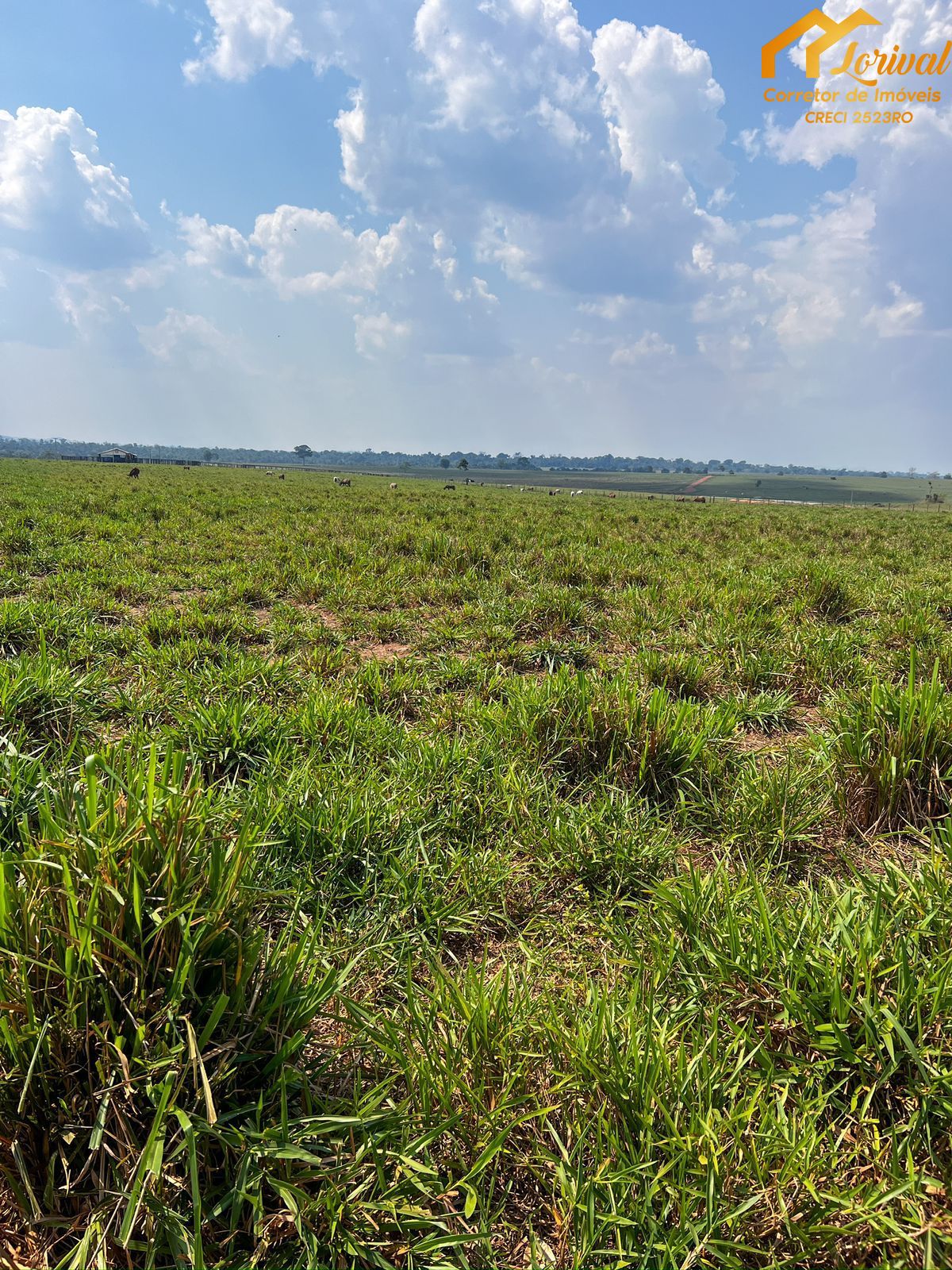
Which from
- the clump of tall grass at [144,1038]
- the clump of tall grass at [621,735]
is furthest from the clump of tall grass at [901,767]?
the clump of tall grass at [144,1038]

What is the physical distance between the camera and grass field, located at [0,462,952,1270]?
130 centimetres

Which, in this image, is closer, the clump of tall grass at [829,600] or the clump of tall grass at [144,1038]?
the clump of tall grass at [144,1038]

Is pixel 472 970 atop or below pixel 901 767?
below

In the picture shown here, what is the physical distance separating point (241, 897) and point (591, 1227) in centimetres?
120

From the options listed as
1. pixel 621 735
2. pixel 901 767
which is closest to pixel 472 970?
pixel 621 735

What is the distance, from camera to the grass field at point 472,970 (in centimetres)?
130

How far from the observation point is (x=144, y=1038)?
1.35m

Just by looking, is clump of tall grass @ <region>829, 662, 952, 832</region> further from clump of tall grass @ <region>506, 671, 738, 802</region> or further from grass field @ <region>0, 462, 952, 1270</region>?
clump of tall grass @ <region>506, 671, 738, 802</region>

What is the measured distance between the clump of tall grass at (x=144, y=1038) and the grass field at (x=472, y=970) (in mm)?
11

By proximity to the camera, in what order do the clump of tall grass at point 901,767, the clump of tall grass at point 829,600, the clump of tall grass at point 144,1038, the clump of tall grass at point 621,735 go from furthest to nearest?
the clump of tall grass at point 829,600 < the clump of tall grass at point 621,735 < the clump of tall grass at point 901,767 < the clump of tall grass at point 144,1038

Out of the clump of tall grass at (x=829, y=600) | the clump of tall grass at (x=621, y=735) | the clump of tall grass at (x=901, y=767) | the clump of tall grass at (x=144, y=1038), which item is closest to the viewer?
the clump of tall grass at (x=144, y=1038)

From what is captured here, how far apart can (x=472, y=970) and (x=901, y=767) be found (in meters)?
2.58

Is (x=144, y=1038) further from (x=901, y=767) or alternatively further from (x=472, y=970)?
(x=901, y=767)

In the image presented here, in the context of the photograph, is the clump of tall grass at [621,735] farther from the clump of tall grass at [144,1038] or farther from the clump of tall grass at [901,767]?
the clump of tall grass at [144,1038]
